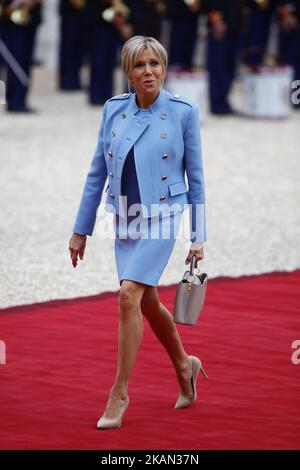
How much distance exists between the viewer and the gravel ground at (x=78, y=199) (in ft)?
25.4

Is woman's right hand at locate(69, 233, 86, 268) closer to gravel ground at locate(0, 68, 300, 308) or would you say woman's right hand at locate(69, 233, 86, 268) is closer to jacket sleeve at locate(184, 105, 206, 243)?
jacket sleeve at locate(184, 105, 206, 243)

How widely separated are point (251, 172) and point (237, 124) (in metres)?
3.25

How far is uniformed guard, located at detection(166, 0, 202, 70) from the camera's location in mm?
15258

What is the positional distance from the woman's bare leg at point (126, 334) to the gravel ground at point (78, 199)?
214 cm

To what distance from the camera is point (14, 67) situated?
1509 cm

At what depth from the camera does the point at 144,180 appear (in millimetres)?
4938

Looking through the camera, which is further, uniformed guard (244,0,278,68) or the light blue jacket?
uniformed guard (244,0,278,68)

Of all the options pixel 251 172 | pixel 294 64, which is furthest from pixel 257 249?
pixel 294 64

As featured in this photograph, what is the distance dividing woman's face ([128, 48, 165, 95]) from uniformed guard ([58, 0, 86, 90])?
480 inches

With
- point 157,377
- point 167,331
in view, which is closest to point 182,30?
point 157,377

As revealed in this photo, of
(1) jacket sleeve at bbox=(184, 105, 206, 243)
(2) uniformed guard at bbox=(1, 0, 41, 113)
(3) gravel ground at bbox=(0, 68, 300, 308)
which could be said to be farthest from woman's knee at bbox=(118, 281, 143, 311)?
(2) uniformed guard at bbox=(1, 0, 41, 113)

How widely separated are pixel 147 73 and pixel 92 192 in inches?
18.9

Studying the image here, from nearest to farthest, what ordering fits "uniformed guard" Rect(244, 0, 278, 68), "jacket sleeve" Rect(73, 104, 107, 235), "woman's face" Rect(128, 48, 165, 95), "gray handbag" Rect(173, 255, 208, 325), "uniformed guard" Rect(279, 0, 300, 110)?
"woman's face" Rect(128, 48, 165, 95), "gray handbag" Rect(173, 255, 208, 325), "jacket sleeve" Rect(73, 104, 107, 235), "uniformed guard" Rect(244, 0, 278, 68), "uniformed guard" Rect(279, 0, 300, 110)

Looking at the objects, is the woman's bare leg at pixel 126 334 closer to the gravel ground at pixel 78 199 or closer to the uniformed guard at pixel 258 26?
the gravel ground at pixel 78 199
